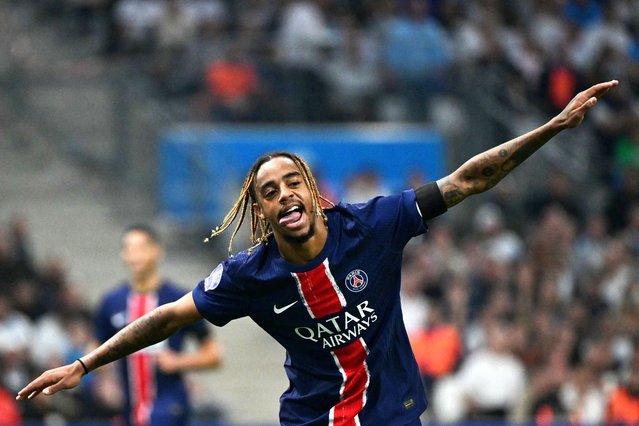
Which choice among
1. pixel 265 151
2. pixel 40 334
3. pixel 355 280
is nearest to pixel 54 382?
pixel 355 280

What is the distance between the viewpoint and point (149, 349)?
864 cm

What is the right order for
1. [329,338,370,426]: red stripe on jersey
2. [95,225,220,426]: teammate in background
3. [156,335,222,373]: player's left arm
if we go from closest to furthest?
[329,338,370,426]: red stripe on jersey, [156,335,222,373]: player's left arm, [95,225,220,426]: teammate in background

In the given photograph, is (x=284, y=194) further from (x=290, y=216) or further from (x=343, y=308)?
(x=343, y=308)

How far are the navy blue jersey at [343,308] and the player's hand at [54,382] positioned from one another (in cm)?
61

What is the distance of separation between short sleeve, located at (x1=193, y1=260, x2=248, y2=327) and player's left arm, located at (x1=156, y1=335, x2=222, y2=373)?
2.62 m

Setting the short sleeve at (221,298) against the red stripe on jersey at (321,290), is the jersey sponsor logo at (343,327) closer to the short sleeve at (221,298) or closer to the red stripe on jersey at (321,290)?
the red stripe on jersey at (321,290)

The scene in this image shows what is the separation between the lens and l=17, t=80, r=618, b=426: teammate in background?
17.9ft

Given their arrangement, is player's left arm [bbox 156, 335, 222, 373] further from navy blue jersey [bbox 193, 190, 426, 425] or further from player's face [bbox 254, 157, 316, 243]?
player's face [bbox 254, 157, 316, 243]

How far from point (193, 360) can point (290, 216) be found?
10.2 feet

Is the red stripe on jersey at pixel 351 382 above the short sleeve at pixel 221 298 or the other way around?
the other way around

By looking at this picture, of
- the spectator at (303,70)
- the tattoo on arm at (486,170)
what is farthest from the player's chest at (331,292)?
the spectator at (303,70)

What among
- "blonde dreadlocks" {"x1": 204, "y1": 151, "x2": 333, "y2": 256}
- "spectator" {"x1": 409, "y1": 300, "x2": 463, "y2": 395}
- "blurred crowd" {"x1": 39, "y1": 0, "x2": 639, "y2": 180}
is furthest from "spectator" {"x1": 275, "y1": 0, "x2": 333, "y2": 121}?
"blonde dreadlocks" {"x1": 204, "y1": 151, "x2": 333, "y2": 256}

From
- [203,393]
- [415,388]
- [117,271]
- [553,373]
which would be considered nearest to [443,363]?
[553,373]

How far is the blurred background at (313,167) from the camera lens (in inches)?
504
